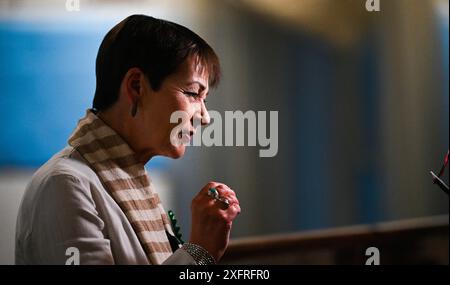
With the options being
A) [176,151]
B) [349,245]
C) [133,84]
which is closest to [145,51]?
[133,84]

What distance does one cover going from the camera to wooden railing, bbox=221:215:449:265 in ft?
5.17

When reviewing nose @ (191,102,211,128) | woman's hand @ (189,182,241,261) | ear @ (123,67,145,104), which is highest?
ear @ (123,67,145,104)

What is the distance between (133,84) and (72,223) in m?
0.25

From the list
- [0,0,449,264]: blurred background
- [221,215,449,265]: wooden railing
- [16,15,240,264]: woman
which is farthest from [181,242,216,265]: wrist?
[221,215,449,265]: wooden railing

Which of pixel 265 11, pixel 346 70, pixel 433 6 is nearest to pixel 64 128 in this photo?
pixel 265 11

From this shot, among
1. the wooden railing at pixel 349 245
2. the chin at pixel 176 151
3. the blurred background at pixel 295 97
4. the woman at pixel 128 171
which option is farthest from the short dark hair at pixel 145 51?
the wooden railing at pixel 349 245

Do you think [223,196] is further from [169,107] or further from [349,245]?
[349,245]

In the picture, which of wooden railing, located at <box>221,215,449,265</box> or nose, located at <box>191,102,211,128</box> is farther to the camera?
wooden railing, located at <box>221,215,449,265</box>

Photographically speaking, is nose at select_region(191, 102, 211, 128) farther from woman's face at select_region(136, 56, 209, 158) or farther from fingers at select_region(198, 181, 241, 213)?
fingers at select_region(198, 181, 241, 213)

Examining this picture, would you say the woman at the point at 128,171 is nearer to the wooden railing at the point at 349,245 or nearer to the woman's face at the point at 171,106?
the woman's face at the point at 171,106

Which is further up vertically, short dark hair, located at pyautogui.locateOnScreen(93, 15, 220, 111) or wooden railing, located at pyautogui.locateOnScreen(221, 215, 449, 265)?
short dark hair, located at pyautogui.locateOnScreen(93, 15, 220, 111)

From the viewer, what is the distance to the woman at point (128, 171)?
33.4 inches

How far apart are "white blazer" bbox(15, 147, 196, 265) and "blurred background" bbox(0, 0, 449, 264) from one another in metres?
0.29

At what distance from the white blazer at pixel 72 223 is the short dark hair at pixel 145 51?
15 cm
